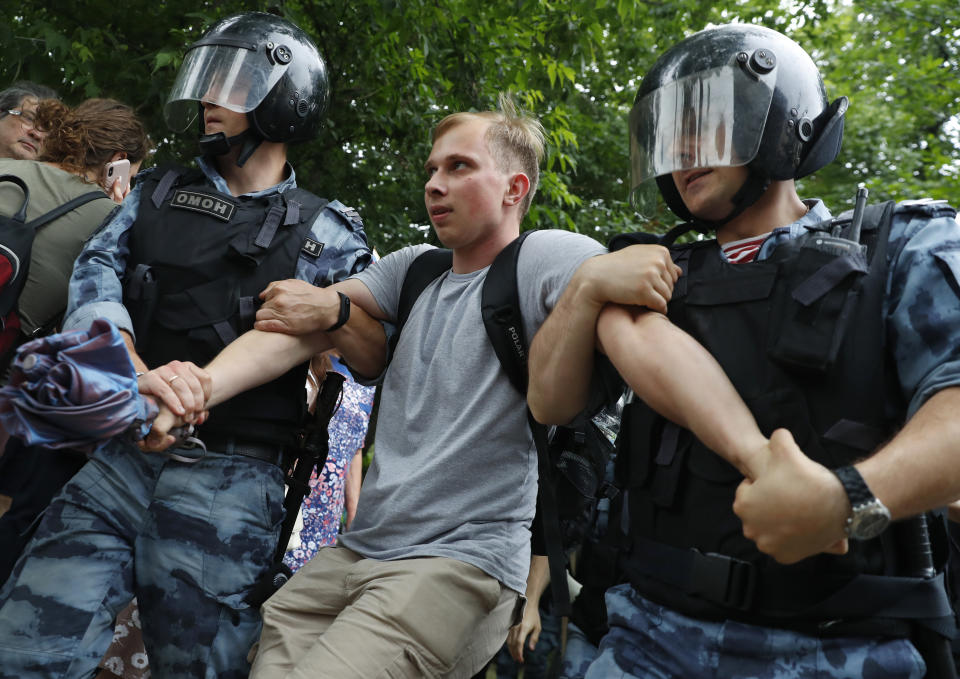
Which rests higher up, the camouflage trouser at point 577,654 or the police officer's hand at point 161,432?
the police officer's hand at point 161,432

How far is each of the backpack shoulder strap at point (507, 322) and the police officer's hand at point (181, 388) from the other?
79 cm

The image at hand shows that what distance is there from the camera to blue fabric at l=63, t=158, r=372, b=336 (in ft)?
9.51

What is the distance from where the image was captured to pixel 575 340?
2.12m

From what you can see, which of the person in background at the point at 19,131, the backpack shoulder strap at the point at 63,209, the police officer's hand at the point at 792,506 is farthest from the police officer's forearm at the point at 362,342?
the person in background at the point at 19,131

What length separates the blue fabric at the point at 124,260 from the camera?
2.90 meters

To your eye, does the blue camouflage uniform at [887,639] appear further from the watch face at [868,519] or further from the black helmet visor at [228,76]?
the black helmet visor at [228,76]

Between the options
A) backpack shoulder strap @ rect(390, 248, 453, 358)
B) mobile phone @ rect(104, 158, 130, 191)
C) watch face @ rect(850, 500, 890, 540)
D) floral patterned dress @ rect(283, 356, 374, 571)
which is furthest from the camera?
floral patterned dress @ rect(283, 356, 374, 571)

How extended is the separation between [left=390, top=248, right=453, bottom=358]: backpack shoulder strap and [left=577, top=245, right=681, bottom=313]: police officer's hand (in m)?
0.92

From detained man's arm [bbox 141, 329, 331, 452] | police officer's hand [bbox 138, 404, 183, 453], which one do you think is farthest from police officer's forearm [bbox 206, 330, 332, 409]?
police officer's hand [bbox 138, 404, 183, 453]

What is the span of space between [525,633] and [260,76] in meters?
2.35

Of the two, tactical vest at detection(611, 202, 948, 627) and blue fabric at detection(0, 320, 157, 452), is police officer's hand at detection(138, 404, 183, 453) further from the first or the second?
tactical vest at detection(611, 202, 948, 627)

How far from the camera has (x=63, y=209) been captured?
134 inches

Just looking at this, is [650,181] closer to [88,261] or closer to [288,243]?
[288,243]

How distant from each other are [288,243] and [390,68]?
3.78m
